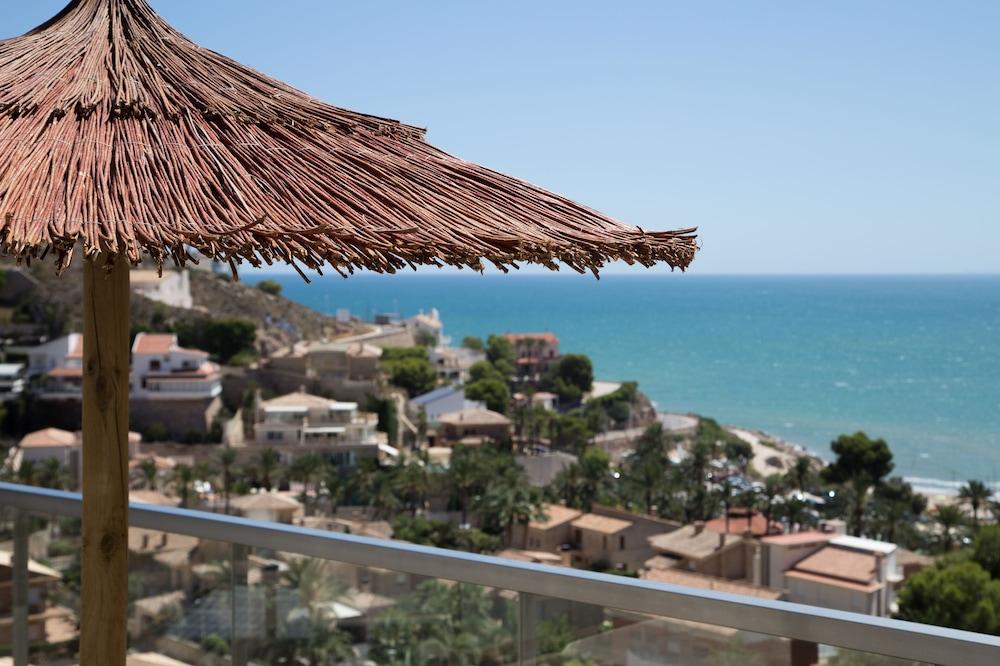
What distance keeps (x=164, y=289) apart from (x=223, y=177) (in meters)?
57.2

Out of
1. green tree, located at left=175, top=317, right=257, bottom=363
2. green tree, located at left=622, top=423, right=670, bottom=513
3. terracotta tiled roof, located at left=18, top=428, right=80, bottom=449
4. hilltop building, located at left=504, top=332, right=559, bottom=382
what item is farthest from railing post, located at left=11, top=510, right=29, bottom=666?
hilltop building, located at left=504, top=332, right=559, bottom=382

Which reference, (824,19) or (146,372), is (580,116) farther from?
(146,372)

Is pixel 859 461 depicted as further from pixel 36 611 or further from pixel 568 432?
pixel 36 611

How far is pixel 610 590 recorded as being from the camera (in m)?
1.60

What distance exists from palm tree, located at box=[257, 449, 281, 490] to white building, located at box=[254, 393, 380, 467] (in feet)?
4.56

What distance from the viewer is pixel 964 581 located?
2478 centimetres

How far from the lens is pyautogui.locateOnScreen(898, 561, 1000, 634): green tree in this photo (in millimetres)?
24219

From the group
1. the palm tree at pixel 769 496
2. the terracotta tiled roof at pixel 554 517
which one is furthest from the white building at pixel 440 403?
the palm tree at pixel 769 496

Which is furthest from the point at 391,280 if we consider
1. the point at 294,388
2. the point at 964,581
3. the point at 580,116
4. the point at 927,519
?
the point at 964,581

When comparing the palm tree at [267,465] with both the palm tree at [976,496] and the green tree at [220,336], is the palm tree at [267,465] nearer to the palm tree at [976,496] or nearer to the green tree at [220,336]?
the green tree at [220,336]

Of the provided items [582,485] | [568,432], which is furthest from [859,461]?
[568,432]

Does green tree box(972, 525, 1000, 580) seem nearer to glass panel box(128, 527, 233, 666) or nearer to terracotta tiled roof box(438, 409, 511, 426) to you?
terracotta tiled roof box(438, 409, 511, 426)

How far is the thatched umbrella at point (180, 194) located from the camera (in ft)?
3.87

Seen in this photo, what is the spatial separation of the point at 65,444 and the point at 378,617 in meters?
40.1
